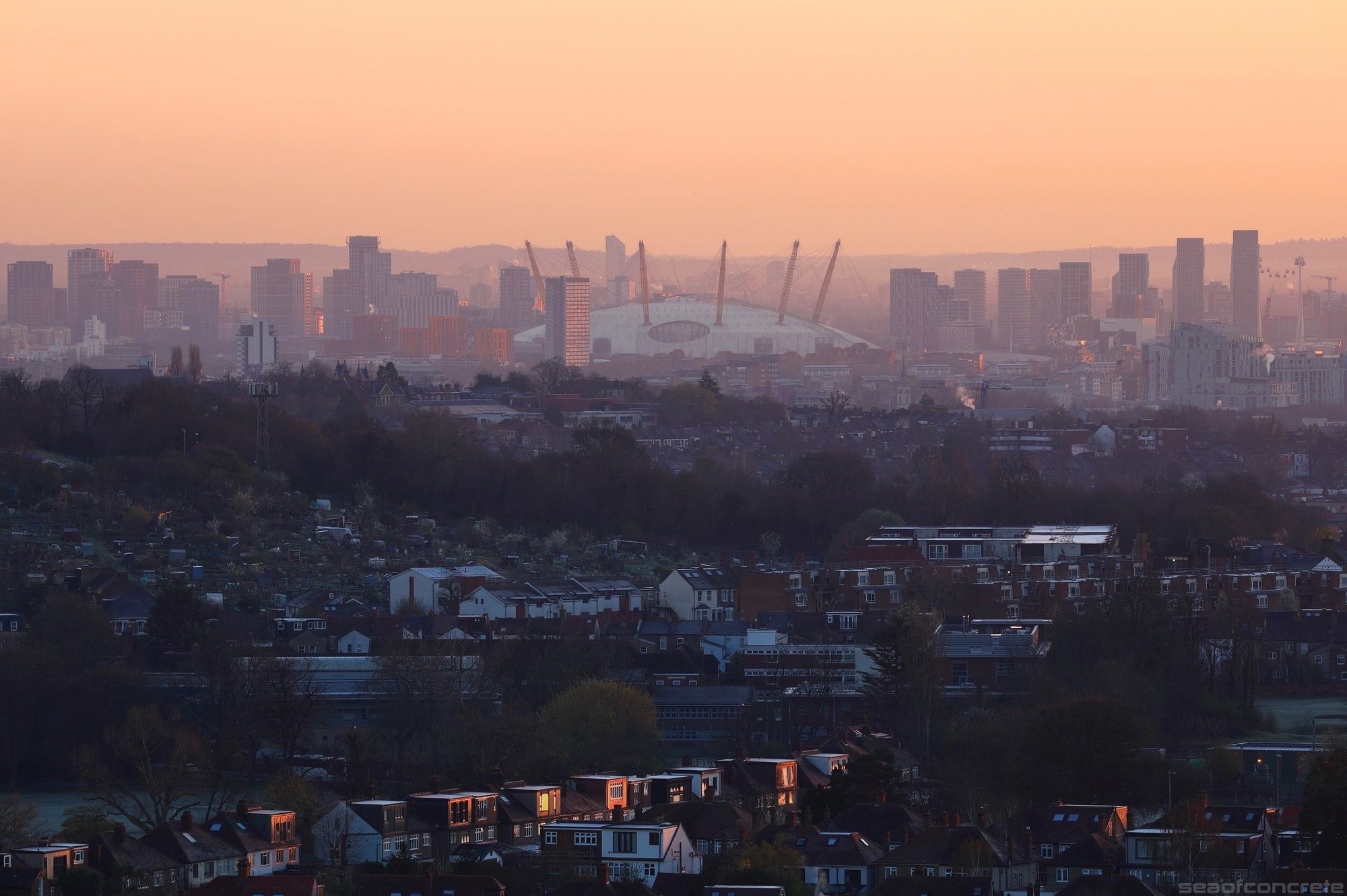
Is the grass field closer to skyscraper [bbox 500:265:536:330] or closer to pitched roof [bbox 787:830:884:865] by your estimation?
pitched roof [bbox 787:830:884:865]

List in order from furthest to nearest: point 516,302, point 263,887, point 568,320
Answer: point 516,302 → point 568,320 → point 263,887

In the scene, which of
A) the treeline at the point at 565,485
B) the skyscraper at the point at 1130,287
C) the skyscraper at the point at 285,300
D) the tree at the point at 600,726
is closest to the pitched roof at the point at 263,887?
the tree at the point at 600,726

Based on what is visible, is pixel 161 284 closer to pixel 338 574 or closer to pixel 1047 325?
pixel 1047 325

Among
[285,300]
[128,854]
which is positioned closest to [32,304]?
[285,300]

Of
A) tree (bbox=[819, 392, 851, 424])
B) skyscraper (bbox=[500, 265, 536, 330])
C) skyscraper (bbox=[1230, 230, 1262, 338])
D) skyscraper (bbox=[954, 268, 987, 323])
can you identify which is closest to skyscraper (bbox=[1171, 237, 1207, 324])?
skyscraper (bbox=[1230, 230, 1262, 338])

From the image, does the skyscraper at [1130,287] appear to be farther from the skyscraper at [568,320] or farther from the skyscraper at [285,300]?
the skyscraper at [285,300]

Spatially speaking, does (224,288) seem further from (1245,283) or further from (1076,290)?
(1245,283)
